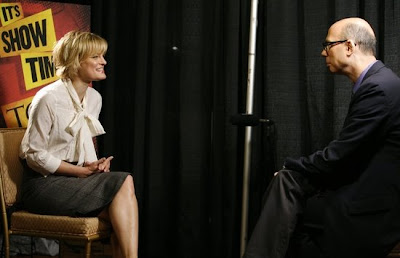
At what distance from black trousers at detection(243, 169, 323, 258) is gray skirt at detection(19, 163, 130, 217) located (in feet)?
2.43

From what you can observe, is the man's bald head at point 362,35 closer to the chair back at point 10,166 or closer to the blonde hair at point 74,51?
the blonde hair at point 74,51

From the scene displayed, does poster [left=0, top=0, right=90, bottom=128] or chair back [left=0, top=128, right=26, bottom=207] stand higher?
poster [left=0, top=0, right=90, bottom=128]

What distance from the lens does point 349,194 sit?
2348 mm

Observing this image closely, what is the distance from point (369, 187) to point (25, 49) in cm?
223

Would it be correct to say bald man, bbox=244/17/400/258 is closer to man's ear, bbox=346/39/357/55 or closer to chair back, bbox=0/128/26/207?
man's ear, bbox=346/39/357/55

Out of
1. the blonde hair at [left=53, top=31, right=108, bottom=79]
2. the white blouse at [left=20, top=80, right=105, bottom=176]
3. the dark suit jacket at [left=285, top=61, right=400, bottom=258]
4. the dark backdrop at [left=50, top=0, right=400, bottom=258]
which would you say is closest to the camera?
the dark suit jacket at [left=285, top=61, right=400, bottom=258]

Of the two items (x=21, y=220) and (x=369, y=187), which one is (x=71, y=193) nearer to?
(x=21, y=220)

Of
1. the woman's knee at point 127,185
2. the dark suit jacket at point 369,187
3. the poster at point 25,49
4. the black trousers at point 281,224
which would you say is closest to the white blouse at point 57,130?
the woman's knee at point 127,185

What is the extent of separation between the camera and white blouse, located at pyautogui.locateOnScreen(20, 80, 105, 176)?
287 cm

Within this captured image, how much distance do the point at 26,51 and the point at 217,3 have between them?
118cm

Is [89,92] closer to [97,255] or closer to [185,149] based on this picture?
[185,149]

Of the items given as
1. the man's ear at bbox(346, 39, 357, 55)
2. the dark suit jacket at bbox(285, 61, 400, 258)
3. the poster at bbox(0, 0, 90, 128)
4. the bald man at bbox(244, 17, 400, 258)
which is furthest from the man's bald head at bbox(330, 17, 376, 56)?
the poster at bbox(0, 0, 90, 128)

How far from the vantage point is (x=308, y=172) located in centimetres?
246

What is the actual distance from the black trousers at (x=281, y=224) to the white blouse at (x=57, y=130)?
1.05m
